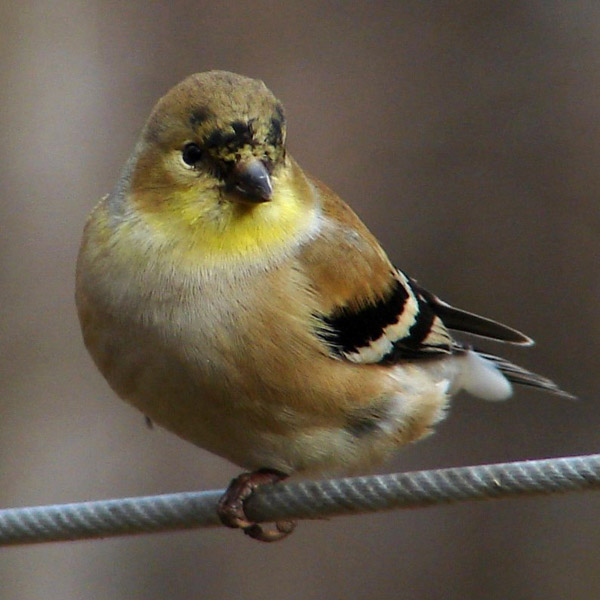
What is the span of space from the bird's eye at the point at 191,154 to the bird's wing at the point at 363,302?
0.46m

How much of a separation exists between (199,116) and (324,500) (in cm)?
112

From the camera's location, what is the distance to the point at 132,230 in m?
3.43

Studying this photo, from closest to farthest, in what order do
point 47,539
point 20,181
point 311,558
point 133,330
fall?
point 47,539, point 133,330, point 311,558, point 20,181

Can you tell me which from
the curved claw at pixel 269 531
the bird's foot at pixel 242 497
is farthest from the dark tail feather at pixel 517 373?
the bird's foot at pixel 242 497

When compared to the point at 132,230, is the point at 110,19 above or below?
above

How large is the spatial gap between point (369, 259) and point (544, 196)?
331 cm

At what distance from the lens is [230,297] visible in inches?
132

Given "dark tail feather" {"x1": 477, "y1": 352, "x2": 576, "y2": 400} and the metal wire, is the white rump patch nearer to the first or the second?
"dark tail feather" {"x1": 477, "y1": 352, "x2": 576, "y2": 400}

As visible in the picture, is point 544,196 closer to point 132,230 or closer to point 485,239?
point 485,239

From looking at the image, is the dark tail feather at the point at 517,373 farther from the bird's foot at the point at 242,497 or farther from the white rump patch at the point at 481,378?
the bird's foot at the point at 242,497

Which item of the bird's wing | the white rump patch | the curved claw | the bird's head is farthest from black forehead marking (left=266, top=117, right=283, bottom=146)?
the white rump patch

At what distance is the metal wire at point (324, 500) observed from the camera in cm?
270

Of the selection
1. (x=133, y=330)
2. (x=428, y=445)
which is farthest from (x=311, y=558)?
(x=133, y=330)

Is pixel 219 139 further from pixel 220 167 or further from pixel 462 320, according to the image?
pixel 462 320
